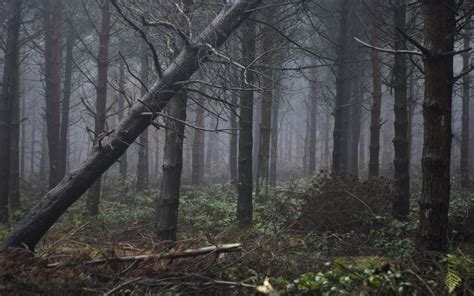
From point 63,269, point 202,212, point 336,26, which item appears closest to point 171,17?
point 63,269

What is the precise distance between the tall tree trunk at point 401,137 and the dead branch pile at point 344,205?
293 millimetres

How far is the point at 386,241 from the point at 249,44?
4757 millimetres

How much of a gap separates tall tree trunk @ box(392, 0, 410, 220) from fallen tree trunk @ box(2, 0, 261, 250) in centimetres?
424

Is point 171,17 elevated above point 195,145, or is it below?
above

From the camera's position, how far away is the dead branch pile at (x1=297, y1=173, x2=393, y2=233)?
24.7ft

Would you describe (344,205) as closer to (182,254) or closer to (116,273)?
(182,254)

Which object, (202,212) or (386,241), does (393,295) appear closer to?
(386,241)

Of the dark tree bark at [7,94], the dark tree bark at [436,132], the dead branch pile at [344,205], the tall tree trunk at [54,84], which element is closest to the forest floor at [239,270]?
the dark tree bark at [436,132]

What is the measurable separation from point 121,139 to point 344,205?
15.2 feet

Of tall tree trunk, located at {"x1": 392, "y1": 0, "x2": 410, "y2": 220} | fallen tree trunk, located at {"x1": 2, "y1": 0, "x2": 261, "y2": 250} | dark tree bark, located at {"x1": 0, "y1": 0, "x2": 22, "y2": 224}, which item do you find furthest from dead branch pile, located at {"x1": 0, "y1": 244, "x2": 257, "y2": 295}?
dark tree bark, located at {"x1": 0, "y1": 0, "x2": 22, "y2": 224}

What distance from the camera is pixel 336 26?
14359 millimetres

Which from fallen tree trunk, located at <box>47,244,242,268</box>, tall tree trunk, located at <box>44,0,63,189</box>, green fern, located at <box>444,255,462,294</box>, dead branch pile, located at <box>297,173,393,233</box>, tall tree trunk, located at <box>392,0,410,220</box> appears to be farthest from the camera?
tall tree trunk, located at <box>44,0,63,189</box>

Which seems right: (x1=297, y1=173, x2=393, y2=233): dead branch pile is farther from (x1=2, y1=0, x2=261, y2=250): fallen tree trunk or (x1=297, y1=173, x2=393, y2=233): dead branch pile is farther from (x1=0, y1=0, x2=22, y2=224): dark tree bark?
(x1=0, y1=0, x2=22, y2=224): dark tree bark

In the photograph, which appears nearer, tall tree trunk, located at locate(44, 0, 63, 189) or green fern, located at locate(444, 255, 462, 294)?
green fern, located at locate(444, 255, 462, 294)
